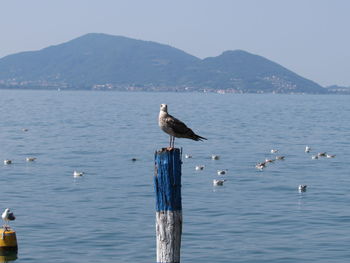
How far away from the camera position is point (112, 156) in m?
55.6

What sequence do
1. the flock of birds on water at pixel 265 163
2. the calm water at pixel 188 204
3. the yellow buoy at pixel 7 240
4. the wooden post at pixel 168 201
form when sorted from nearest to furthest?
the wooden post at pixel 168 201 < the yellow buoy at pixel 7 240 < the calm water at pixel 188 204 < the flock of birds on water at pixel 265 163

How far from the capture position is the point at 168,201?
12742 mm

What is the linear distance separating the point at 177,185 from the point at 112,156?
43182 mm

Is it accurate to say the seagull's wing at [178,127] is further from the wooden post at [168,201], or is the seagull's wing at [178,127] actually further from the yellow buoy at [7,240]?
the yellow buoy at [7,240]

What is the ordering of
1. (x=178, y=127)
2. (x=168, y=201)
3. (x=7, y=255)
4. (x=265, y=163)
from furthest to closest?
(x=265, y=163) → (x=7, y=255) → (x=178, y=127) → (x=168, y=201)

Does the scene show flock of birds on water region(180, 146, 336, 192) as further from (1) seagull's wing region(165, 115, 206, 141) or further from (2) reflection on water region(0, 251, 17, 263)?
(1) seagull's wing region(165, 115, 206, 141)

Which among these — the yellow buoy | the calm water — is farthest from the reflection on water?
the calm water

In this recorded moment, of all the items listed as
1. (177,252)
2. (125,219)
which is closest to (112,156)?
(125,219)

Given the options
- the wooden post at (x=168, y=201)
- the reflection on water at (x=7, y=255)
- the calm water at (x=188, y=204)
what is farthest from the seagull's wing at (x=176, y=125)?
the reflection on water at (x=7, y=255)

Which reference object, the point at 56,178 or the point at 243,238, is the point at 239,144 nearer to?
the point at 56,178

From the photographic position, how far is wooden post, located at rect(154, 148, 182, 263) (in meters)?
12.5

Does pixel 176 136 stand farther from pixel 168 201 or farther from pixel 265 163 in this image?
pixel 265 163

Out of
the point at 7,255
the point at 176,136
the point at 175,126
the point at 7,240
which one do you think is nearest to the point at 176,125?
the point at 175,126

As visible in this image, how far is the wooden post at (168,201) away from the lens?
12547 millimetres
